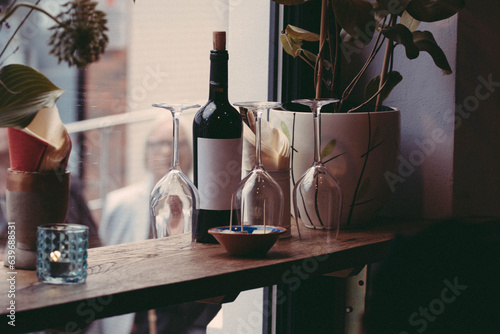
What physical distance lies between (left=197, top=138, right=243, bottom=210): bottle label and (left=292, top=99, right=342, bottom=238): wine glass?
134 millimetres

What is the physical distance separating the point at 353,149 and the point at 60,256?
67 cm

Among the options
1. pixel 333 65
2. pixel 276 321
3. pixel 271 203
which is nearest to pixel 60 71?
pixel 271 203

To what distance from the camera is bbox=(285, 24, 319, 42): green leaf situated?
4.55ft

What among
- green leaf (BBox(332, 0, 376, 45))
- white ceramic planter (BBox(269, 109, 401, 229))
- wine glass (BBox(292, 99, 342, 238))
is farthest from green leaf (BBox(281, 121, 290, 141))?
green leaf (BBox(332, 0, 376, 45))

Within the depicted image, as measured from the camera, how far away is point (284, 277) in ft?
3.61

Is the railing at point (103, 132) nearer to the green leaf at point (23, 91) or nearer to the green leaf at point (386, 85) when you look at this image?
the green leaf at point (23, 91)

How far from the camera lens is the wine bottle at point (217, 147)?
46.8 inches

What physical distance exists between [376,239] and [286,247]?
21cm

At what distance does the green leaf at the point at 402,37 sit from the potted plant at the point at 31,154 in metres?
0.59

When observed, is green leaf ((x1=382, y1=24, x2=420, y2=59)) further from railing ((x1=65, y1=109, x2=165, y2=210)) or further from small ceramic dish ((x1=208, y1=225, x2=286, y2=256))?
railing ((x1=65, y1=109, x2=165, y2=210))

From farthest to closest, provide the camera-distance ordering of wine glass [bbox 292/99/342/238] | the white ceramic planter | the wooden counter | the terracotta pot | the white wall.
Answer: the white wall
the white ceramic planter
wine glass [bbox 292/99/342/238]
the terracotta pot
the wooden counter

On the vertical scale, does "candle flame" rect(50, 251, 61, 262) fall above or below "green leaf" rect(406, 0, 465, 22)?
below

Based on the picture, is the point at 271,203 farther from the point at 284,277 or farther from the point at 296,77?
the point at 296,77

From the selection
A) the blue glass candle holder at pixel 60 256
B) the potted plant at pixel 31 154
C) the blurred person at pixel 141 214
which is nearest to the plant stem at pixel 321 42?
the blurred person at pixel 141 214
